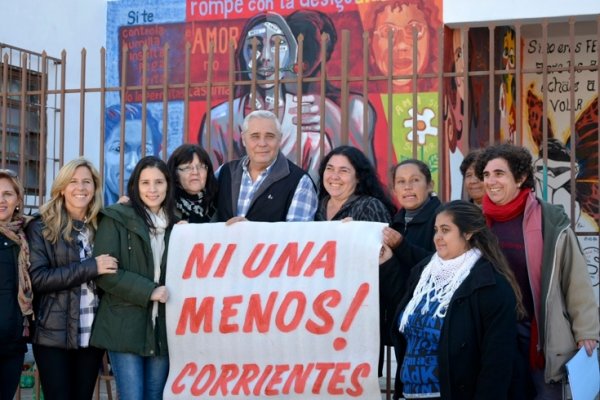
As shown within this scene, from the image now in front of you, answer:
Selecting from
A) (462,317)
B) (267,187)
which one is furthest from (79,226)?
(462,317)

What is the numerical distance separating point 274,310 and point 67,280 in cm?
117

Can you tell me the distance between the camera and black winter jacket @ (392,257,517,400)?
13.4 feet

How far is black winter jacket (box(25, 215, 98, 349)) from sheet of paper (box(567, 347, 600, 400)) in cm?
258

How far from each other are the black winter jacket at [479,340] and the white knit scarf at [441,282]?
59mm

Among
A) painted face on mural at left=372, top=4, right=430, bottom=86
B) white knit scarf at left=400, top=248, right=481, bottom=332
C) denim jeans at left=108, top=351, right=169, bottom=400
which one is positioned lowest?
denim jeans at left=108, top=351, right=169, bottom=400

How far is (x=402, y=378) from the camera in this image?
439cm

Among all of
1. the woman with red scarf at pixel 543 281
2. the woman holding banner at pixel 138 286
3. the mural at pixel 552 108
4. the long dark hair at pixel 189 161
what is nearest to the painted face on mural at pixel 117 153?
the mural at pixel 552 108

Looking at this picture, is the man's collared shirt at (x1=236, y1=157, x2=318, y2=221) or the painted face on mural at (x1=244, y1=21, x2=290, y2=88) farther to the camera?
the painted face on mural at (x1=244, y1=21, x2=290, y2=88)

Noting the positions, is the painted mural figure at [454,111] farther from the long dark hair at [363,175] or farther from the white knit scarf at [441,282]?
the white knit scarf at [441,282]

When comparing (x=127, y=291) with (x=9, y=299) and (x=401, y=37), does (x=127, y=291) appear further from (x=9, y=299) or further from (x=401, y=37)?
(x=401, y=37)

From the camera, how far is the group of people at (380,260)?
13.8 ft

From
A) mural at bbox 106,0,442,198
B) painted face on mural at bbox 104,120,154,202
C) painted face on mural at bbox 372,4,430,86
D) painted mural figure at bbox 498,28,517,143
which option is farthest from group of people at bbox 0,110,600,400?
painted face on mural at bbox 104,120,154,202

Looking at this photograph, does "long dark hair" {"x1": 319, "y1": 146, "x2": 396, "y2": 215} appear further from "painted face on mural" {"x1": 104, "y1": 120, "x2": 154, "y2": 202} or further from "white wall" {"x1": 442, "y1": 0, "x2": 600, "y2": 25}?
"painted face on mural" {"x1": 104, "y1": 120, "x2": 154, "y2": 202}

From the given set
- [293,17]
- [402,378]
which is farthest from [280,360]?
[293,17]
